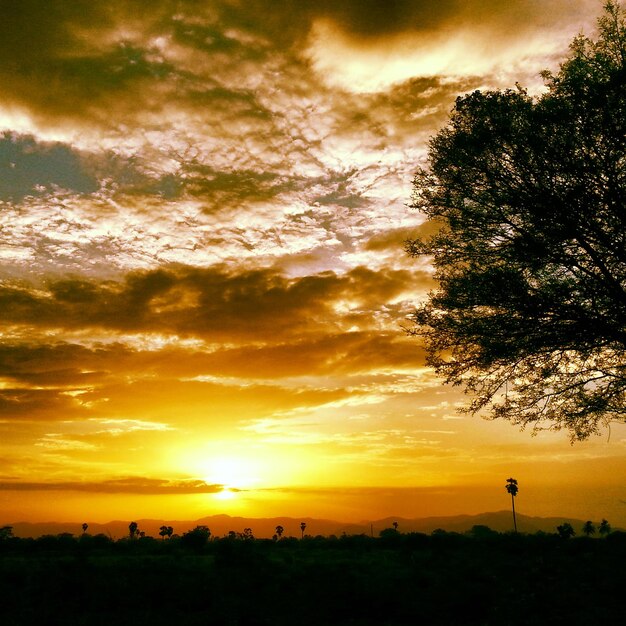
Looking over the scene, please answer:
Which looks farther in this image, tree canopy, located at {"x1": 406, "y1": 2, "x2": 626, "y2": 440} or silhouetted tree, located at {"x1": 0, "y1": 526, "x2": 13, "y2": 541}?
silhouetted tree, located at {"x1": 0, "y1": 526, "x2": 13, "y2": 541}

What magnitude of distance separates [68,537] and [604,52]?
86.2 ft

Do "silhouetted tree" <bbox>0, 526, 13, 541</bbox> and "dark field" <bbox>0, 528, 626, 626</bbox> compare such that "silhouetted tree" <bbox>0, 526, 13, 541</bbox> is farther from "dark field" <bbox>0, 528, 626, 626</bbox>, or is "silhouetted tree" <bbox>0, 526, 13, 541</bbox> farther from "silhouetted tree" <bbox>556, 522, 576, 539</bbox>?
"silhouetted tree" <bbox>556, 522, 576, 539</bbox>

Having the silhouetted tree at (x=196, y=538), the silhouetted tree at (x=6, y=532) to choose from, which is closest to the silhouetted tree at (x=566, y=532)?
the silhouetted tree at (x=196, y=538)

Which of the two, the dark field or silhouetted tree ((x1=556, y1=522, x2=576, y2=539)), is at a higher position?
the dark field

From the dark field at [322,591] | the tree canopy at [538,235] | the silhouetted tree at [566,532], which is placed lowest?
the silhouetted tree at [566,532]

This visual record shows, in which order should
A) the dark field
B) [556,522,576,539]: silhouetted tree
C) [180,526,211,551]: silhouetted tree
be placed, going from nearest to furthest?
the dark field → [180,526,211,551]: silhouetted tree → [556,522,576,539]: silhouetted tree

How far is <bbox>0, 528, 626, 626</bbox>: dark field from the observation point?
9438 millimetres

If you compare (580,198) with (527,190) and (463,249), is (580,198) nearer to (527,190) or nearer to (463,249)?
(527,190)

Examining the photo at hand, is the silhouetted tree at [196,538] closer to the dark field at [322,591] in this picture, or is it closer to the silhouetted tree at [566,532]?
Result: the dark field at [322,591]

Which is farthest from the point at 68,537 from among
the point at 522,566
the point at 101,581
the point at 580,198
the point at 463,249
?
the point at 580,198

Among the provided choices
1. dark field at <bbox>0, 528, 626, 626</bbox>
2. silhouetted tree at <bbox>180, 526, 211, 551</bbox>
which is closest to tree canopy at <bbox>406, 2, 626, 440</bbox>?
dark field at <bbox>0, 528, 626, 626</bbox>

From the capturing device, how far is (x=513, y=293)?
47.4 feet

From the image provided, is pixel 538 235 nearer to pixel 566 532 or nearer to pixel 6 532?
pixel 566 532

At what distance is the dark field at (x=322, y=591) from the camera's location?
9438mm
